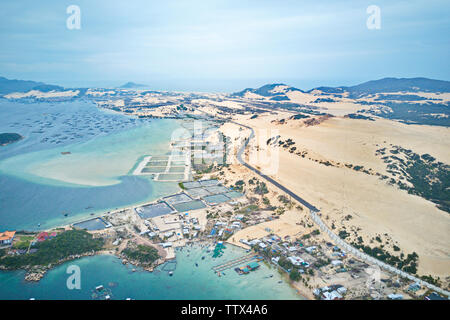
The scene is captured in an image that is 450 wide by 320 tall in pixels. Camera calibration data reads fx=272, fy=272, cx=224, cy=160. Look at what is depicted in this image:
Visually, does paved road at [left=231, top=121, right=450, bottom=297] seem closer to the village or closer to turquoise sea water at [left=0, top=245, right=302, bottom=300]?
the village

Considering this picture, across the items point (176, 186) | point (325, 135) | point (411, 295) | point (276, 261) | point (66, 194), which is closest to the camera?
point (411, 295)

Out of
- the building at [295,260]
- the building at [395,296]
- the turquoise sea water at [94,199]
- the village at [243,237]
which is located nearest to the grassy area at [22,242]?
the village at [243,237]

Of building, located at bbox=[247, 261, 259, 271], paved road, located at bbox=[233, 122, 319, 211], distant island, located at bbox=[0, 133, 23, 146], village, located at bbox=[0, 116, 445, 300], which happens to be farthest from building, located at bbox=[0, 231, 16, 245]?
distant island, located at bbox=[0, 133, 23, 146]

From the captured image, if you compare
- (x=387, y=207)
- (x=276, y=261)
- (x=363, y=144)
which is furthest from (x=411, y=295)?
(x=363, y=144)

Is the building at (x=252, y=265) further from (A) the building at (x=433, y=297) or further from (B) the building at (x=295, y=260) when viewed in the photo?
(A) the building at (x=433, y=297)

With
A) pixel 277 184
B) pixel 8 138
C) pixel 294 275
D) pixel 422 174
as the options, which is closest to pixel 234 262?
pixel 294 275

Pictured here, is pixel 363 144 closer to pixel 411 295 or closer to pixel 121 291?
pixel 411 295
